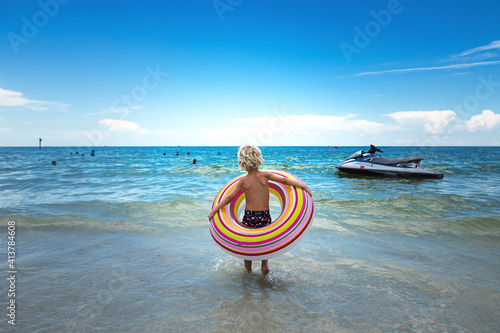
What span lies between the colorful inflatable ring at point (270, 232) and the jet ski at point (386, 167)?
1254cm

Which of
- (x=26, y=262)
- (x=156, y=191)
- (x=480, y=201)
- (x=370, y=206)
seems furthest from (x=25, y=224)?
(x=480, y=201)

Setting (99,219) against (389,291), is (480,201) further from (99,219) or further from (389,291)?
(99,219)

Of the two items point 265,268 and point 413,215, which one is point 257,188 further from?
point 413,215

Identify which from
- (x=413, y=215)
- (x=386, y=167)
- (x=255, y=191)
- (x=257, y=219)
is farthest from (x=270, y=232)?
(x=386, y=167)

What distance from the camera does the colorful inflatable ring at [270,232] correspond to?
2930 mm

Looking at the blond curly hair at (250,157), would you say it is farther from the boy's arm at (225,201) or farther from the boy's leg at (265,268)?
the boy's leg at (265,268)

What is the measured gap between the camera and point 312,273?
11.6 feet

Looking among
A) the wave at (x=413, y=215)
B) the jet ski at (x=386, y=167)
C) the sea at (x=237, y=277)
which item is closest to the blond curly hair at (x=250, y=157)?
the sea at (x=237, y=277)

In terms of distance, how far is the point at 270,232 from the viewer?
116 inches

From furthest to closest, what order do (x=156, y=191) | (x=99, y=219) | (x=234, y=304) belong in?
(x=156, y=191)
(x=99, y=219)
(x=234, y=304)

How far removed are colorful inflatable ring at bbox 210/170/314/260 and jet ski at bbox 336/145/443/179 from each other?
12539 millimetres

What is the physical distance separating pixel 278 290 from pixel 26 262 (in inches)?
131

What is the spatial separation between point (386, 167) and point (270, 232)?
42.8 feet

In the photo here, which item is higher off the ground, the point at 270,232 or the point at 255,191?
the point at 255,191
